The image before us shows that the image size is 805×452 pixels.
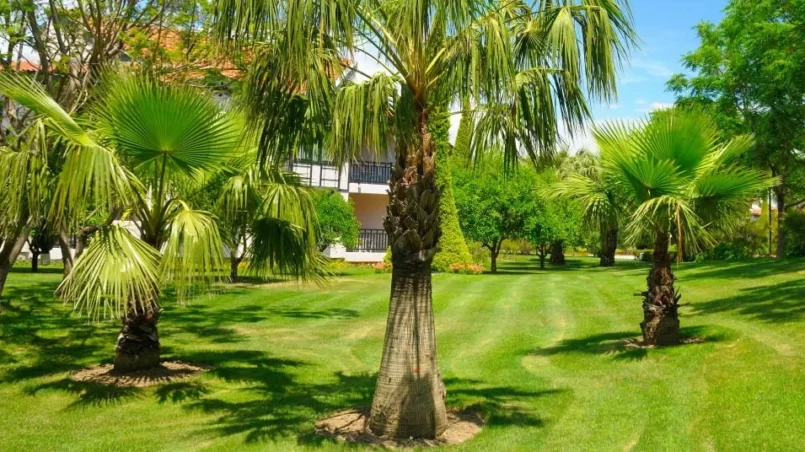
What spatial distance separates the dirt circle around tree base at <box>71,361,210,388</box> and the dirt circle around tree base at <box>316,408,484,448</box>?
3.00 metres

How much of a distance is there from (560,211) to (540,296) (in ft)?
45.8

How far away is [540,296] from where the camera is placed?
2045 centimetres

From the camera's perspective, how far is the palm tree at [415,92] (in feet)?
18.7

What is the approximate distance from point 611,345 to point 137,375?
745 cm

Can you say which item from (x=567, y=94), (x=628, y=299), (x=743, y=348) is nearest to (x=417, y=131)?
(x=567, y=94)

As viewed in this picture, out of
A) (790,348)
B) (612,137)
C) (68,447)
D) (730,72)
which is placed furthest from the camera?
(730,72)

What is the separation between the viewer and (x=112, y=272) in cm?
703

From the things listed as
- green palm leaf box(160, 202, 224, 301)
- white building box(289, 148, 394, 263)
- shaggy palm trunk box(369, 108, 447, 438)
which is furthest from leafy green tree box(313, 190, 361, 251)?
shaggy palm trunk box(369, 108, 447, 438)

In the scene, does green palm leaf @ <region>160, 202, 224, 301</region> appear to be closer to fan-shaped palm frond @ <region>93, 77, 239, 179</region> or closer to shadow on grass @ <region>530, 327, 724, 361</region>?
fan-shaped palm frond @ <region>93, 77, 239, 179</region>

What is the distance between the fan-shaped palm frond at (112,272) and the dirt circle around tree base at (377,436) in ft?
7.84

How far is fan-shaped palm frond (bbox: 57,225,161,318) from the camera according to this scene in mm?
6832

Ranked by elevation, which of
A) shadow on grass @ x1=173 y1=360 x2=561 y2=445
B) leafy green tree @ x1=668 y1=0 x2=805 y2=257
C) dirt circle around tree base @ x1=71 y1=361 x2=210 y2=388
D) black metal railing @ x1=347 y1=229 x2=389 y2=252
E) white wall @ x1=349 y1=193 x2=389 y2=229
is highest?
leafy green tree @ x1=668 y1=0 x2=805 y2=257

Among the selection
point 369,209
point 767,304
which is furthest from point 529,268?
point 767,304

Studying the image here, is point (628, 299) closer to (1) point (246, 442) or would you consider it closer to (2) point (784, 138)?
(2) point (784, 138)
